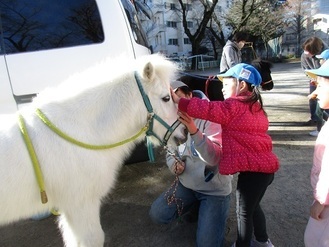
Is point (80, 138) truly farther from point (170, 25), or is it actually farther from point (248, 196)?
point (170, 25)

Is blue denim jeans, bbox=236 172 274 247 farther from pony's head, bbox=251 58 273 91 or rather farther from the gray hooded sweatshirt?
pony's head, bbox=251 58 273 91

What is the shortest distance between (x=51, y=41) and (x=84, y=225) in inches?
68.1

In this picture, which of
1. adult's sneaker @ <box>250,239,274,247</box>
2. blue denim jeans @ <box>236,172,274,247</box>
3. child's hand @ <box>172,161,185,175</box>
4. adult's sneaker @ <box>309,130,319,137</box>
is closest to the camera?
blue denim jeans @ <box>236,172,274,247</box>

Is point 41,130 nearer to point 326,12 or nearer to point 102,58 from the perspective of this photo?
point 102,58

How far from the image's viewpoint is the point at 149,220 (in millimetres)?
2891

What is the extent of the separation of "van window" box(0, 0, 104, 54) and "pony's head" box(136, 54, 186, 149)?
1088 millimetres

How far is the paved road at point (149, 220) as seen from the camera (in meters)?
2.58

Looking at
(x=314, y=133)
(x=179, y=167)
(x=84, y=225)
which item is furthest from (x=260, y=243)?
(x=314, y=133)

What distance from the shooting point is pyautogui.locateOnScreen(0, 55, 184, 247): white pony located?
1593 millimetres

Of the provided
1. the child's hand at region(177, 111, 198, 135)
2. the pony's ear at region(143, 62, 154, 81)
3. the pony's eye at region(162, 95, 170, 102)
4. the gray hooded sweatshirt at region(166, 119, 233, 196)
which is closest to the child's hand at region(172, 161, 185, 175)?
the gray hooded sweatshirt at region(166, 119, 233, 196)

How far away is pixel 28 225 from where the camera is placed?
2939mm

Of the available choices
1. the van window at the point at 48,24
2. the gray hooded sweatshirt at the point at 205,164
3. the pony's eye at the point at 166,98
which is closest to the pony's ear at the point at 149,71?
the pony's eye at the point at 166,98

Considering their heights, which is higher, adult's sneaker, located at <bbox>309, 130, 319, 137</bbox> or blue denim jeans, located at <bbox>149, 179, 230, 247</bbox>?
blue denim jeans, located at <bbox>149, 179, 230, 247</bbox>

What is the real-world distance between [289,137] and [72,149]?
4.41m
